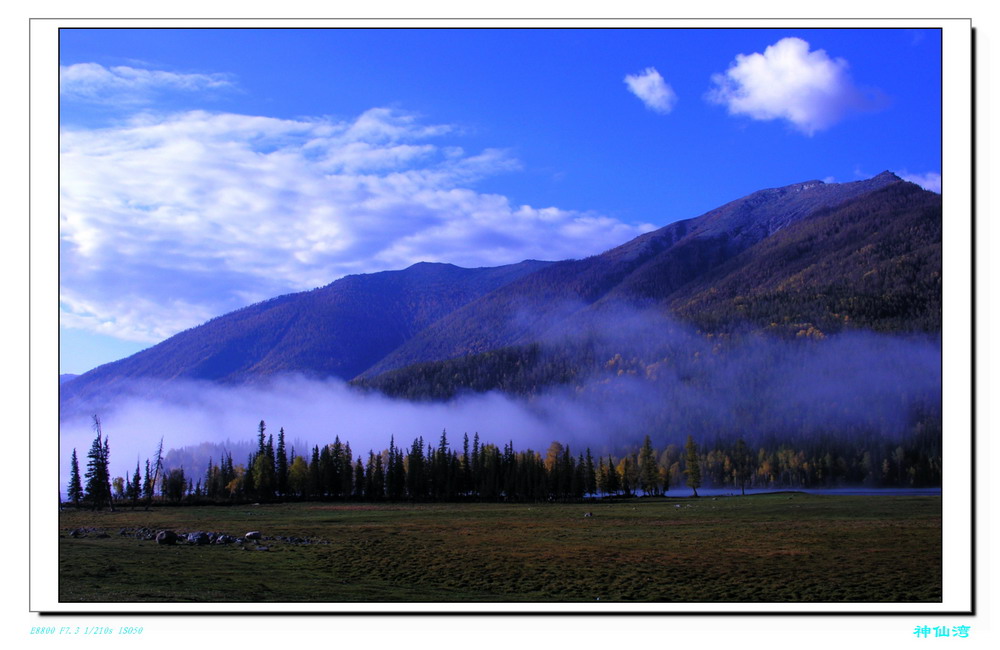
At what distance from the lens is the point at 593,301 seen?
60.6 m

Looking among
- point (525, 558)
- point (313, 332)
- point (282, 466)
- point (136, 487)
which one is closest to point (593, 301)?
point (313, 332)

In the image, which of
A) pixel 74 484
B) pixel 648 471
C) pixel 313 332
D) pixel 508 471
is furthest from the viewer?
pixel 313 332

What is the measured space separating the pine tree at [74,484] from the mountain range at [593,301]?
5.64 feet

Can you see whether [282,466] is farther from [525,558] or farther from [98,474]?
[525,558]

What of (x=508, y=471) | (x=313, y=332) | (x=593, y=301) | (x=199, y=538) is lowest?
(x=199, y=538)

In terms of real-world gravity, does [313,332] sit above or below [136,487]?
above

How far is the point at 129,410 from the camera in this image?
22.8 metres

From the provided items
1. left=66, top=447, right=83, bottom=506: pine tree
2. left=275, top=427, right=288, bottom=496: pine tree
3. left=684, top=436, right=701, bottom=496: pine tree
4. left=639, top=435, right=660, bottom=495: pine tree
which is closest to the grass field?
left=66, top=447, right=83, bottom=506: pine tree

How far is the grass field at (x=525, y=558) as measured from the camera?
1602 cm

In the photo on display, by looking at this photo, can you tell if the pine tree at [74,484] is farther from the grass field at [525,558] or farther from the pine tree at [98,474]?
the pine tree at [98,474]

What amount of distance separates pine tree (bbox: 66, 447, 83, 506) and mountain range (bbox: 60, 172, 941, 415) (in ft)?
5.64

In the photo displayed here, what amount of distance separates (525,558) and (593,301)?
4347 cm
